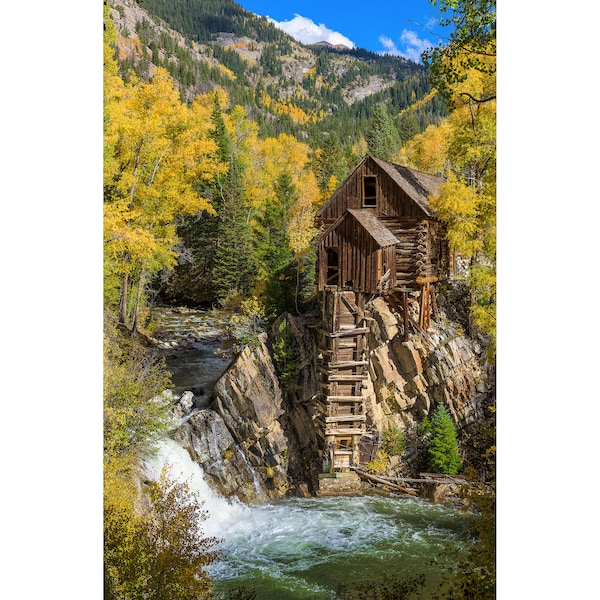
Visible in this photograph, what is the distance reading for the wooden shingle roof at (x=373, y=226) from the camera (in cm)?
767

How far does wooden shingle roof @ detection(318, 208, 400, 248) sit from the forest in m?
0.62

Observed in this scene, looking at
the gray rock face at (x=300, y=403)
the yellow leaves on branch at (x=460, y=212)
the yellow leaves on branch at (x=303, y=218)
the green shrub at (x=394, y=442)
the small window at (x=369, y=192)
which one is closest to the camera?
the yellow leaves on branch at (x=460, y=212)

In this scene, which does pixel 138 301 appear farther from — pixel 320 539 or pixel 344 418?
pixel 320 539

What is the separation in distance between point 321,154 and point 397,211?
1676mm

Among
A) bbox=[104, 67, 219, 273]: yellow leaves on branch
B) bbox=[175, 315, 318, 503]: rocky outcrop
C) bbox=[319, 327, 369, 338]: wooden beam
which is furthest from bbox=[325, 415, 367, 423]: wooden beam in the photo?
Answer: bbox=[104, 67, 219, 273]: yellow leaves on branch

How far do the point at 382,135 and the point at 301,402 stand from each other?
223 inches

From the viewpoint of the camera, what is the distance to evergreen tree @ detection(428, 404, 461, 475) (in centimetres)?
749

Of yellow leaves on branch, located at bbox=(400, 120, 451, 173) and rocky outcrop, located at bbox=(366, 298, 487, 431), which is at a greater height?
yellow leaves on branch, located at bbox=(400, 120, 451, 173)

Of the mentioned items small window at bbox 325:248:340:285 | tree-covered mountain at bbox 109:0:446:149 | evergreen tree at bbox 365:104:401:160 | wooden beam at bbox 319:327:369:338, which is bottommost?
wooden beam at bbox 319:327:369:338

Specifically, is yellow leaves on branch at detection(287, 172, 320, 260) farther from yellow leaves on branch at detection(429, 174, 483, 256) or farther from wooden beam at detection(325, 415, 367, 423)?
wooden beam at detection(325, 415, 367, 423)

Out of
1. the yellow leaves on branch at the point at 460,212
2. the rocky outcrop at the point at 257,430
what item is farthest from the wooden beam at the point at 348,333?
the yellow leaves on branch at the point at 460,212

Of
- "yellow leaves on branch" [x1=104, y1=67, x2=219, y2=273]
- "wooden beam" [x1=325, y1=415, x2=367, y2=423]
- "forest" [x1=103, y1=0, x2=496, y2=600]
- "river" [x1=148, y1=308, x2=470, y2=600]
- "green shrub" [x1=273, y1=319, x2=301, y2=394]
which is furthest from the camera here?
"green shrub" [x1=273, y1=319, x2=301, y2=394]

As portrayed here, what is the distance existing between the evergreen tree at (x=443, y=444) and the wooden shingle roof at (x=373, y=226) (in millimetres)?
2847

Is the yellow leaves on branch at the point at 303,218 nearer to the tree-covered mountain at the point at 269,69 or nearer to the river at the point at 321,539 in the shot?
the tree-covered mountain at the point at 269,69
